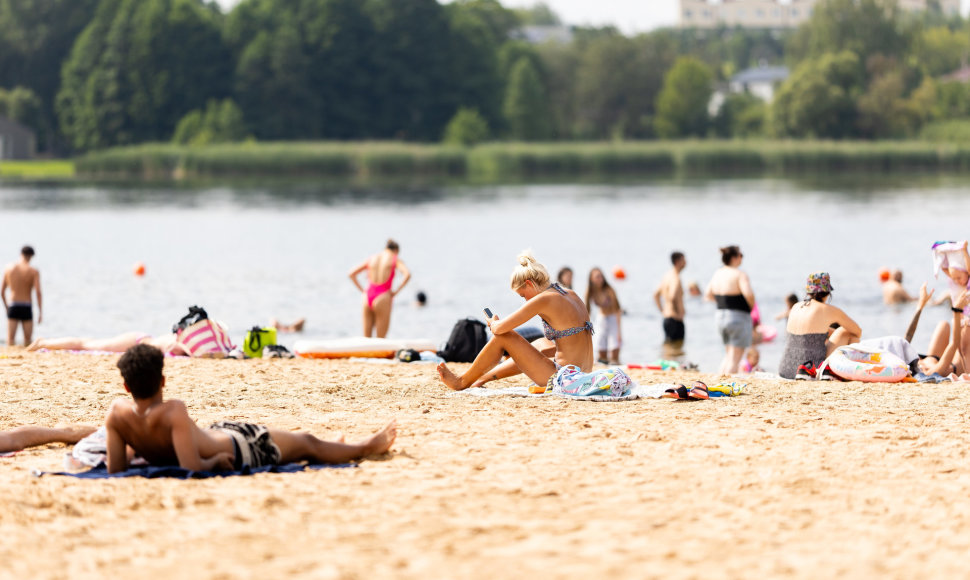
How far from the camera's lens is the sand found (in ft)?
15.9

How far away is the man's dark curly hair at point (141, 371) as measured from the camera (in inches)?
242

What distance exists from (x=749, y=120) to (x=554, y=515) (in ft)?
299

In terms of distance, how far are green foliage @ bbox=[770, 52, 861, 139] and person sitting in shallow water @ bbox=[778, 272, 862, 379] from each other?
74.2m

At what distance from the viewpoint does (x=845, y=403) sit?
8.76 meters

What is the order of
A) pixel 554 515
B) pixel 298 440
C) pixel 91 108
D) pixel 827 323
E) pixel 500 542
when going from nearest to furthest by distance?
pixel 500 542, pixel 554 515, pixel 298 440, pixel 827 323, pixel 91 108

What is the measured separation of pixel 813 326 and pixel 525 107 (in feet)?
271

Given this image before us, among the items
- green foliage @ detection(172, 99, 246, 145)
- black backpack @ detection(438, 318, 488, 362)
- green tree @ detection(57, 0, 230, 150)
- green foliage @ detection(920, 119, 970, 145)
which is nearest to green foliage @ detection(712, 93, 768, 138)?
green foliage @ detection(920, 119, 970, 145)

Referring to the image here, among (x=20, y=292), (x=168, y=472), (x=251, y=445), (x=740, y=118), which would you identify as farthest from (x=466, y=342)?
(x=740, y=118)

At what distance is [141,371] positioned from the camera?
A: 6.14 metres

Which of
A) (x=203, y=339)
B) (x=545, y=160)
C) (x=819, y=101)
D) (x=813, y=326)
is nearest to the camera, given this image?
(x=813, y=326)

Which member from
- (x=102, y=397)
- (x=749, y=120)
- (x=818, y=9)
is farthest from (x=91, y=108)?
(x=102, y=397)

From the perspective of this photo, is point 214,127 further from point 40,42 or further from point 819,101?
point 819,101

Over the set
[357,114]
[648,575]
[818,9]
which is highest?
[818,9]

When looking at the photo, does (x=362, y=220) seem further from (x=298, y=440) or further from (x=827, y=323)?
(x=298, y=440)
